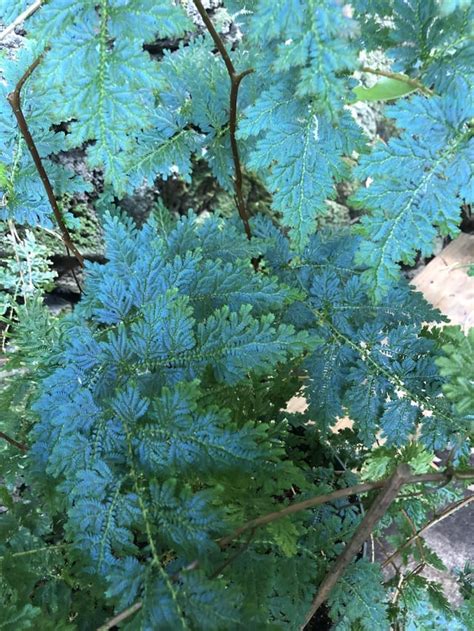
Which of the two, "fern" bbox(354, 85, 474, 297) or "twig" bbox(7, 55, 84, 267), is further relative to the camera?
"twig" bbox(7, 55, 84, 267)

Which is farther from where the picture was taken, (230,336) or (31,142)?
(31,142)

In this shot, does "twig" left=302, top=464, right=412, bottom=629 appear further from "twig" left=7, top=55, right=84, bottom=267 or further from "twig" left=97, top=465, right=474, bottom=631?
"twig" left=7, top=55, right=84, bottom=267

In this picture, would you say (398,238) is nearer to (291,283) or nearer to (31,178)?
(291,283)

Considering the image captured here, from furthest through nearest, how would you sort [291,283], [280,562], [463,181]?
1. [291,283]
2. [280,562]
3. [463,181]

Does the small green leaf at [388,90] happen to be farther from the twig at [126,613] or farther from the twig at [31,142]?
the twig at [126,613]

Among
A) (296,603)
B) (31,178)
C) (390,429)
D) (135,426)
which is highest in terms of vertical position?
(31,178)

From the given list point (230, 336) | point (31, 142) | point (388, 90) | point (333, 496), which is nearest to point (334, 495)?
point (333, 496)

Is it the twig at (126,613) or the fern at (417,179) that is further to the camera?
the fern at (417,179)

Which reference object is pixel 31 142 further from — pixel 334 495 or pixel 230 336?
pixel 334 495

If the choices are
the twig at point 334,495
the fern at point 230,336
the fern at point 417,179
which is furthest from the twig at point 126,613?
the fern at point 417,179

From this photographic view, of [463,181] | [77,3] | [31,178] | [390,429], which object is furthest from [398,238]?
[31,178]

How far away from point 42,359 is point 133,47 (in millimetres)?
432

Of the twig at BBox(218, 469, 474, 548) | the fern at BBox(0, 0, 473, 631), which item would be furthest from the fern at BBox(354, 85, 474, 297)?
the twig at BBox(218, 469, 474, 548)

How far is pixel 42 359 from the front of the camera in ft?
2.61
